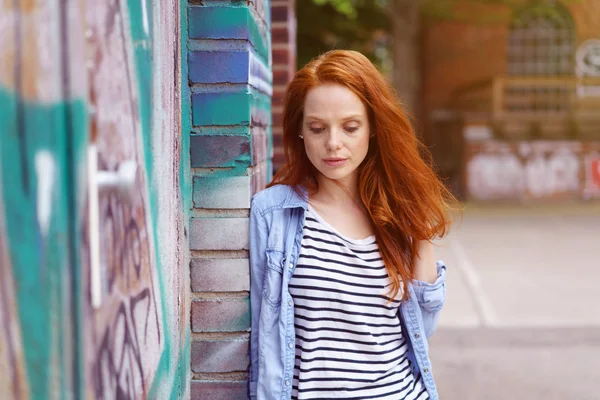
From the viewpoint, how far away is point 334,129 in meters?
2.06

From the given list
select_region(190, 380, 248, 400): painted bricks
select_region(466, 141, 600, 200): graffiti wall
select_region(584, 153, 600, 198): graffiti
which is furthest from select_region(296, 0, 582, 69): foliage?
select_region(190, 380, 248, 400): painted bricks

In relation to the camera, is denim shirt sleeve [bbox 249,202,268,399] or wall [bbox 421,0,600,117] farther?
wall [bbox 421,0,600,117]

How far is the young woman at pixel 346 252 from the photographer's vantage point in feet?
6.73

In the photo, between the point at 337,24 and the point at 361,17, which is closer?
the point at 337,24

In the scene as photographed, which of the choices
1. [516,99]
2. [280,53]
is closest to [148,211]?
[280,53]

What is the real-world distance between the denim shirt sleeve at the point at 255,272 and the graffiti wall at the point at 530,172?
1363cm

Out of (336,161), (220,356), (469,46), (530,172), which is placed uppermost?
(469,46)

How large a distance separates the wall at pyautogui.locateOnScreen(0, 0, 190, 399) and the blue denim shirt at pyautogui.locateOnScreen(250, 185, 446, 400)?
1.40 ft

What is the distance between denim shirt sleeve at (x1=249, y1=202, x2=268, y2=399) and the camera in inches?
84.5

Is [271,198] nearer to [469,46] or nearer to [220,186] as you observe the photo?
[220,186]

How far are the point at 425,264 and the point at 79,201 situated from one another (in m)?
1.30

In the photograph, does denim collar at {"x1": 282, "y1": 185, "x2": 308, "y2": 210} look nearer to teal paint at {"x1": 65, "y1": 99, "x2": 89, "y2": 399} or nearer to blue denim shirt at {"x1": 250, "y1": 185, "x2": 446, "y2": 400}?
blue denim shirt at {"x1": 250, "y1": 185, "x2": 446, "y2": 400}

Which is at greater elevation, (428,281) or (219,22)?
(219,22)

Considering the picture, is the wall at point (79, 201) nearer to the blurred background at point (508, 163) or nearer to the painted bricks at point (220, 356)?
the painted bricks at point (220, 356)
